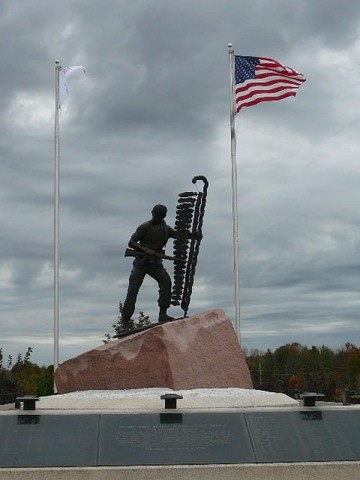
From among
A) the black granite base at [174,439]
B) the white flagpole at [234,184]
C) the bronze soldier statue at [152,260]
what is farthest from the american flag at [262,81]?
the black granite base at [174,439]

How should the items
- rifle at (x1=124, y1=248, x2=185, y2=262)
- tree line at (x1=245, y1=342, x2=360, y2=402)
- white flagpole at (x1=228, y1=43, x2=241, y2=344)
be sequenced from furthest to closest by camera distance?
tree line at (x1=245, y1=342, x2=360, y2=402) < white flagpole at (x1=228, y1=43, x2=241, y2=344) < rifle at (x1=124, y1=248, x2=185, y2=262)

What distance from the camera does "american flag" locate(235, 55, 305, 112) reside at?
17844 mm

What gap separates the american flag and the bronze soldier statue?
248 inches

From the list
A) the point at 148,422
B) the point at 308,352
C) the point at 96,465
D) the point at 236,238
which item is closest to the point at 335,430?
the point at 148,422

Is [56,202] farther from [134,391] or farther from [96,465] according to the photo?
[96,465]

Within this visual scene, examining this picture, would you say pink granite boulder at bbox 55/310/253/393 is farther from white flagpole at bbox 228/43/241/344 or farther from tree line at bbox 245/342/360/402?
tree line at bbox 245/342/360/402

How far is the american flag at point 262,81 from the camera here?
17.8 metres

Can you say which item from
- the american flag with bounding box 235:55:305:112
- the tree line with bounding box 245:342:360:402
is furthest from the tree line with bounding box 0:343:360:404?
the american flag with bounding box 235:55:305:112

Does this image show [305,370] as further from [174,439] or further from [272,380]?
[174,439]

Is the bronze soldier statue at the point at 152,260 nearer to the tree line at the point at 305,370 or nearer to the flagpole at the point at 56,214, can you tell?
the flagpole at the point at 56,214

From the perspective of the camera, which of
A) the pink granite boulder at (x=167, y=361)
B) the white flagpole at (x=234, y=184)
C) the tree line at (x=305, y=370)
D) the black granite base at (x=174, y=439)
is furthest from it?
the tree line at (x=305, y=370)

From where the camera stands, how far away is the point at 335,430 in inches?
352

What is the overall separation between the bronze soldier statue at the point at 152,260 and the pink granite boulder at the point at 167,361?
0.88 metres

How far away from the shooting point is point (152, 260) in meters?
12.9
